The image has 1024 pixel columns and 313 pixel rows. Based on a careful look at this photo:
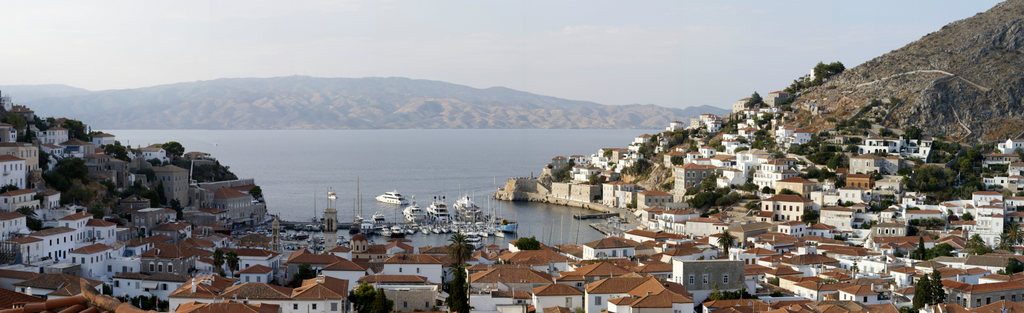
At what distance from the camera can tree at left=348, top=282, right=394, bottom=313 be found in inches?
829

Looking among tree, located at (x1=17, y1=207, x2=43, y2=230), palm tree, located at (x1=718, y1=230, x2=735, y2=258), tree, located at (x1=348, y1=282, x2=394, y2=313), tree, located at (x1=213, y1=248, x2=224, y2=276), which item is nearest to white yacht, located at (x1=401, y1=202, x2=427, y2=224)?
palm tree, located at (x1=718, y1=230, x2=735, y2=258)

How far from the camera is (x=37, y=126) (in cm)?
4178

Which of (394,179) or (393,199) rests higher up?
(394,179)

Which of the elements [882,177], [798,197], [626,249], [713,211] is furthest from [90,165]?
[882,177]

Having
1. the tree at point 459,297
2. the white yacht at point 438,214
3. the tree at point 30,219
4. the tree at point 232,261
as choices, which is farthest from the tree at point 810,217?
the tree at point 30,219

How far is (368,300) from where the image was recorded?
21.7m

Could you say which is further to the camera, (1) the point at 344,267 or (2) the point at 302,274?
(2) the point at 302,274

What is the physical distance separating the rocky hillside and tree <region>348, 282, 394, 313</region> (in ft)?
132

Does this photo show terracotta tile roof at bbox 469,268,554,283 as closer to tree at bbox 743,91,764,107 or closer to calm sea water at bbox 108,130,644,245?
calm sea water at bbox 108,130,644,245

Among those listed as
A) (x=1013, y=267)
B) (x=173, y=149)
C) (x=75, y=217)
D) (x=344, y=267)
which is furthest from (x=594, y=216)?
(x=75, y=217)

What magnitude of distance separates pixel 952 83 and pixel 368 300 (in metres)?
48.4

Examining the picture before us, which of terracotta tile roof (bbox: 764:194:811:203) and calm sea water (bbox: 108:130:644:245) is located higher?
terracotta tile roof (bbox: 764:194:811:203)

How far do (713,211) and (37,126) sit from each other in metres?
32.4

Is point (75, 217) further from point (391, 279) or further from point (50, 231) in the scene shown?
point (391, 279)
